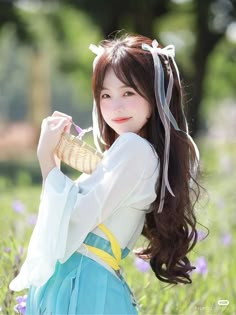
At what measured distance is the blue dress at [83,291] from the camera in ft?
6.70

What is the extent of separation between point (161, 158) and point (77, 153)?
23cm

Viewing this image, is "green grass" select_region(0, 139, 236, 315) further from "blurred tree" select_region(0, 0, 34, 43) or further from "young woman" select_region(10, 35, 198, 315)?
"blurred tree" select_region(0, 0, 34, 43)

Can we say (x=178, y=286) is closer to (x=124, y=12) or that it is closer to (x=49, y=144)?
(x=49, y=144)

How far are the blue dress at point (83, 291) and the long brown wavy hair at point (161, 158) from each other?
0.20m

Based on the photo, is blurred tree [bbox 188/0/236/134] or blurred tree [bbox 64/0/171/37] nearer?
blurred tree [bbox 64/0/171/37]

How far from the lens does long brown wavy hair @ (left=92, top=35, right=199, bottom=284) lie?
86.2 inches

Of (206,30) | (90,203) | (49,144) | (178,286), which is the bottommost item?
(206,30)

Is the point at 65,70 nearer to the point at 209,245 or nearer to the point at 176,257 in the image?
the point at 209,245

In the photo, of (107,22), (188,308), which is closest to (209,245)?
(188,308)

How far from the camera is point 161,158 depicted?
7.15 feet

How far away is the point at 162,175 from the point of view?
2.17 m

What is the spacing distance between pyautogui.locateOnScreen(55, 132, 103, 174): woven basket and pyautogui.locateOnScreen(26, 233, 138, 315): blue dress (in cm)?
20

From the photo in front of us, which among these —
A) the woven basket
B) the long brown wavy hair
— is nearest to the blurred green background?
the long brown wavy hair

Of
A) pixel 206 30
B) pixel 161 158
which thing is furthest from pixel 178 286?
pixel 206 30
